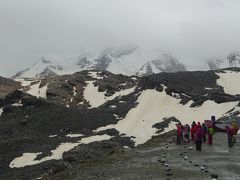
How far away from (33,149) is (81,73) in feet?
270

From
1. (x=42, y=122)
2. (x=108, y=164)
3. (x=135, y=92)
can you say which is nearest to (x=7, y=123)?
(x=42, y=122)

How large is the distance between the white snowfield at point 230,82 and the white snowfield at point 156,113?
21941 millimetres

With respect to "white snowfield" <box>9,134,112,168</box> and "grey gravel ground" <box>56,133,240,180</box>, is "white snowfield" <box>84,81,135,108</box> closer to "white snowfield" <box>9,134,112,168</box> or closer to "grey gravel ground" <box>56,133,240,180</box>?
"white snowfield" <box>9,134,112,168</box>

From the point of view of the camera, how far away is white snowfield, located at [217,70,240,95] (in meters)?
142

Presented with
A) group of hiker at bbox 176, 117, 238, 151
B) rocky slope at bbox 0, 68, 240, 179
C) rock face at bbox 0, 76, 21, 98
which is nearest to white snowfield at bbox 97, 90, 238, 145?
rocky slope at bbox 0, 68, 240, 179

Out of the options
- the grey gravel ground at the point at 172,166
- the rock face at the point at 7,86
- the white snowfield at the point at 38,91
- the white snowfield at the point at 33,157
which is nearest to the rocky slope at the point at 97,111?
the white snowfield at the point at 33,157

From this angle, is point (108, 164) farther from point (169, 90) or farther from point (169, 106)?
point (169, 90)

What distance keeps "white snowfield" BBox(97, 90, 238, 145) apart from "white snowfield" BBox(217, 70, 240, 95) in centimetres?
2194

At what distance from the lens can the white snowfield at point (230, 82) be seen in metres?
142

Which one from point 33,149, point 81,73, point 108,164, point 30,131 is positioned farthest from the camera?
point 81,73

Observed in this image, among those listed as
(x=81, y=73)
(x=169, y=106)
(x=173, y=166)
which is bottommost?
(x=173, y=166)

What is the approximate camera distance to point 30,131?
105 metres

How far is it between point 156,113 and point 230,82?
37.4 metres

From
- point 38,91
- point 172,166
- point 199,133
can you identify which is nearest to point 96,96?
point 38,91
